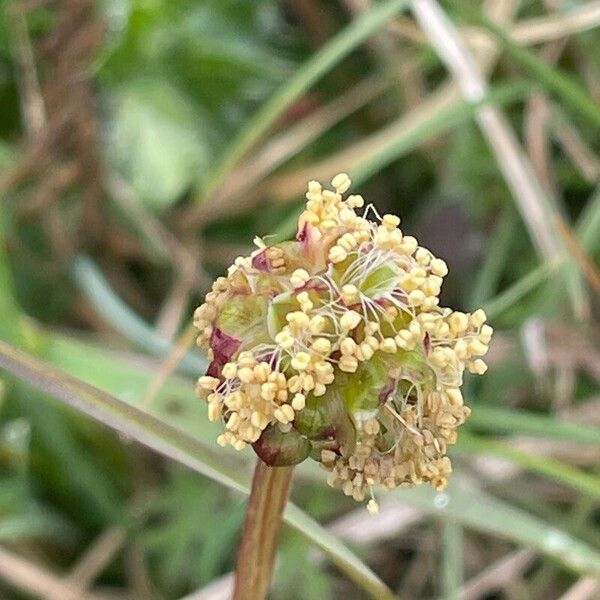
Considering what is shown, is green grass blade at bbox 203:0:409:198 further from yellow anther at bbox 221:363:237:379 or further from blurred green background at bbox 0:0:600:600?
yellow anther at bbox 221:363:237:379

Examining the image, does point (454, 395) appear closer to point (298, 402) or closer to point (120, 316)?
point (298, 402)

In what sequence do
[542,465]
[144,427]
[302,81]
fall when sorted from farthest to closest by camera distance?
[302,81] < [542,465] < [144,427]

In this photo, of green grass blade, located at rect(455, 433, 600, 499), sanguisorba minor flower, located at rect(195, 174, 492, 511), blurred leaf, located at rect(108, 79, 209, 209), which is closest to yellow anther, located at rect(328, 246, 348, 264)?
sanguisorba minor flower, located at rect(195, 174, 492, 511)

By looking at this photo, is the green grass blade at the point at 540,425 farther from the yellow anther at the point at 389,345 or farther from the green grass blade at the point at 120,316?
the yellow anther at the point at 389,345

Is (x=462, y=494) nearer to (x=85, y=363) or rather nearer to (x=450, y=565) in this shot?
(x=450, y=565)

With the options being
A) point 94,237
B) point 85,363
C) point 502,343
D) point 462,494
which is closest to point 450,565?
point 462,494

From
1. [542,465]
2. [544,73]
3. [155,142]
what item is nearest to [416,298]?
[542,465]
